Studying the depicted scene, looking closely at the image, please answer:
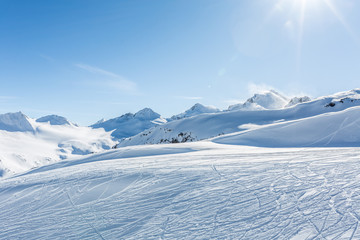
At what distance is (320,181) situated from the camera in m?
4.67

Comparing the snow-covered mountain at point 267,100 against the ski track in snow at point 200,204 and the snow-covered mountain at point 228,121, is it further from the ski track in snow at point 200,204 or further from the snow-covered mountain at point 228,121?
the ski track in snow at point 200,204

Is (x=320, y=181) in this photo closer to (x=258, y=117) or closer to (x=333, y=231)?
(x=333, y=231)

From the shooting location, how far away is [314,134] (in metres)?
13.2

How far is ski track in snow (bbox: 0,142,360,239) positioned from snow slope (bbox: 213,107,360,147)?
22.1ft

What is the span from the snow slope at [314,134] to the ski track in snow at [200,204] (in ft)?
22.1

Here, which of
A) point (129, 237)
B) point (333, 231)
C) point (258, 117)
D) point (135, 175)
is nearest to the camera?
point (333, 231)

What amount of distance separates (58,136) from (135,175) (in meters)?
219

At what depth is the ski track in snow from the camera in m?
3.34

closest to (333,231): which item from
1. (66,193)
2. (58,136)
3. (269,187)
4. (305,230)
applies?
(305,230)

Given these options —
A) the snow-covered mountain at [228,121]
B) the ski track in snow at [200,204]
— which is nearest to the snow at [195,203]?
the ski track in snow at [200,204]

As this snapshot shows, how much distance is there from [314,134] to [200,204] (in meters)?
12.0

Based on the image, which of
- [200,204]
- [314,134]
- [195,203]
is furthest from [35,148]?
[200,204]

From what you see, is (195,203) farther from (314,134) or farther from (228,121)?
(228,121)

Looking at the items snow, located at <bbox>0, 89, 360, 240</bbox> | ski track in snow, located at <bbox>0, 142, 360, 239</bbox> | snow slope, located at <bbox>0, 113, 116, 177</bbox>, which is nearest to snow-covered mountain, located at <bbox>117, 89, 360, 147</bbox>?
snow, located at <bbox>0, 89, 360, 240</bbox>
